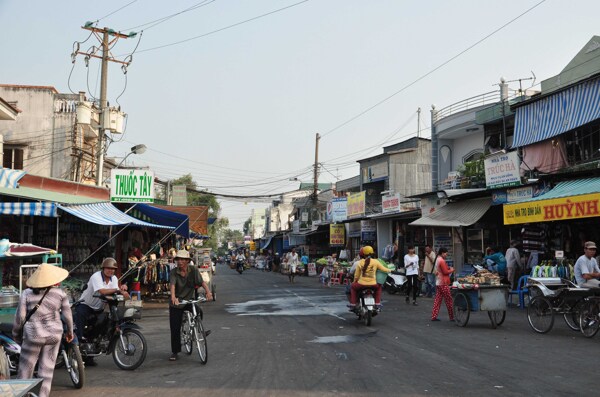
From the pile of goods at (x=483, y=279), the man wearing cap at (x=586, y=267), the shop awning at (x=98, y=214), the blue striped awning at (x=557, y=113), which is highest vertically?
the blue striped awning at (x=557, y=113)

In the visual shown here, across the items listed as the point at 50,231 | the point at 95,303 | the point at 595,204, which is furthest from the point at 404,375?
the point at 50,231

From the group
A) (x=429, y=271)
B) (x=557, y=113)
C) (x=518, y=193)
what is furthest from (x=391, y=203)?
(x=557, y=113)

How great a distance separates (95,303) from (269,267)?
54169mm

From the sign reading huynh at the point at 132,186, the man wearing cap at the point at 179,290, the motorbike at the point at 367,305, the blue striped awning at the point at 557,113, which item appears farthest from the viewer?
the sign reading huynh at the point at 132,186

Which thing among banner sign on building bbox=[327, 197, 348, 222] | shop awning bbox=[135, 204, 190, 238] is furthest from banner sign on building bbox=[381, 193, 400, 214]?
shop awning bbox=[135, 204, 190, 238]

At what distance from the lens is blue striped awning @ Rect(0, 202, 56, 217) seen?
543 inches

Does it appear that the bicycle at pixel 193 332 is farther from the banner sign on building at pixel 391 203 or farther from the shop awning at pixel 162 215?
the banner sign on building at pixel 391 203

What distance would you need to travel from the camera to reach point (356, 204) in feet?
115

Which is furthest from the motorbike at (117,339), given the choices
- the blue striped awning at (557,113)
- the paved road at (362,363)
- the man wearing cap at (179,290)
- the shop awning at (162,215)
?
the blue striped awning at (557,113)

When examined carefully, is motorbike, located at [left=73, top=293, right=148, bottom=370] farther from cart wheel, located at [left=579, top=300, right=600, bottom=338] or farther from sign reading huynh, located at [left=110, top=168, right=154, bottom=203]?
sign reading huynh, located at [left=110, top=168, right=154, bottom=203]

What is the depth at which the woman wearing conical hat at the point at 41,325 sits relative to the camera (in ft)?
21.1

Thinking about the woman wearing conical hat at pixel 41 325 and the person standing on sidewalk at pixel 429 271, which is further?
the person standing on sidewalk at pixel 429 271

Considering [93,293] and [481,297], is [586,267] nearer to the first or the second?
[481,297]

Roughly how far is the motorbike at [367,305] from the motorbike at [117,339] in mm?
6087
